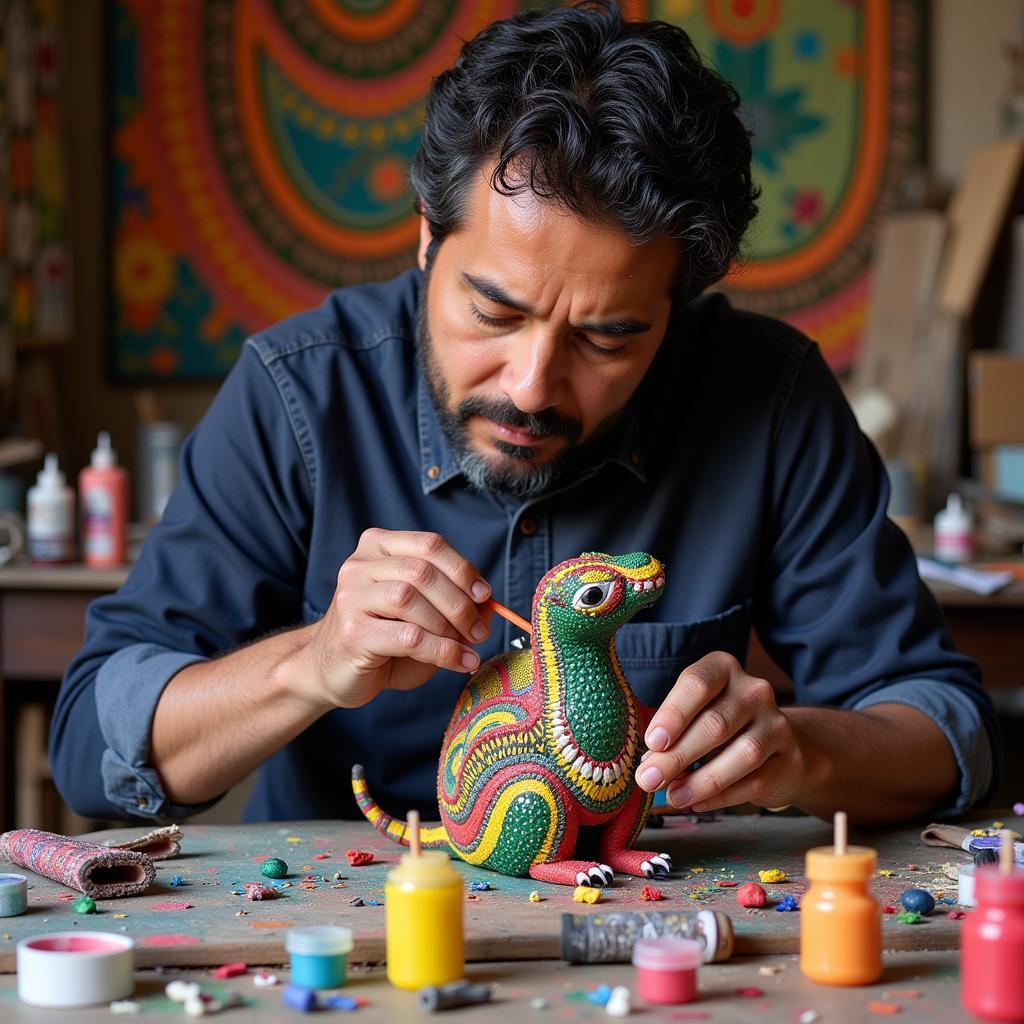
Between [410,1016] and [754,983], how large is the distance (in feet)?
0.77

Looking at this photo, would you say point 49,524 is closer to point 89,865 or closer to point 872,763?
point 89,865

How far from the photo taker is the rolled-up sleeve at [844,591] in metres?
1.49

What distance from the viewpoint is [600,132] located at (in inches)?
50.8

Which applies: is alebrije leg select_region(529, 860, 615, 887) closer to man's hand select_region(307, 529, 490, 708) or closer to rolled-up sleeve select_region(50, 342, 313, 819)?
man's hand select_region(307, 529, 490, 708)

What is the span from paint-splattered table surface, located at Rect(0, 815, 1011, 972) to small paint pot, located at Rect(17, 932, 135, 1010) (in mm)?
55

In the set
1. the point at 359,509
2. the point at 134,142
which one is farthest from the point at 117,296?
the point at 359,509

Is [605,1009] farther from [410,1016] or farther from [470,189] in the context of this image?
[470,189]

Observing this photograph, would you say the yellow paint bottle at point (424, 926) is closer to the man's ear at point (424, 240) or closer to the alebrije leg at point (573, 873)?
the alebrije leg at point (573, 873)

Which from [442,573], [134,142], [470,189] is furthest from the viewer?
[134,142]

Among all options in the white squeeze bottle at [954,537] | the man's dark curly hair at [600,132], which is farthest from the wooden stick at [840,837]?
the white squeeze bottle at [954,537]

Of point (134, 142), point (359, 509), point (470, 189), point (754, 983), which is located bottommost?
point (754, 983)

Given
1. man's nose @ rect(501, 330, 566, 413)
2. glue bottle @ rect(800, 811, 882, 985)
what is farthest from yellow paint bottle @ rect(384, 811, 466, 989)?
man's nose @ rect(501, 330, 566, 413)

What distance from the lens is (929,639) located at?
1.51 m

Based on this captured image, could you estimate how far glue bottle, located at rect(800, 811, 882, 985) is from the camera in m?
0.95
